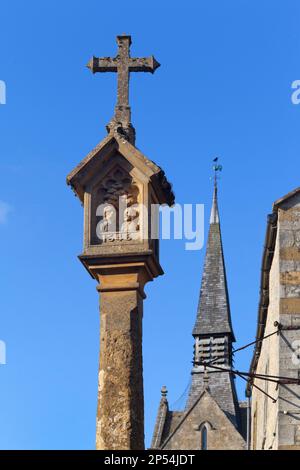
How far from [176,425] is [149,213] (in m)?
51.9

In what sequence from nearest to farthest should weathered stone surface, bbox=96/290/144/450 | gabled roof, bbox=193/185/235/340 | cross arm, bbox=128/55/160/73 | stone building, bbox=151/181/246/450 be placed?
weathered stone surface, bbox=96/290/144/450 → cross arm, bbox=128/55/160/73 → stone building, bbox=151/181/246/450 → gabled roof, bbox=193/185/235/340

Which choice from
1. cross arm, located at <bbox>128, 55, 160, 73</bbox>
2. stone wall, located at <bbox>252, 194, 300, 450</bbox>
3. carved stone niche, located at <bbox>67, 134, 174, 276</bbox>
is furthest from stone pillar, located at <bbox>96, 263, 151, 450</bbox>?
stone wall, located at <bbox>252, 194, 300, 450</bbox>

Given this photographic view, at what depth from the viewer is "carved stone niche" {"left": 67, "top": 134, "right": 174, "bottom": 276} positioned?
38.5ft

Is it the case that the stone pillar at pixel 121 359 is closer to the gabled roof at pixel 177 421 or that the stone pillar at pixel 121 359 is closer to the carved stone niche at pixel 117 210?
the carved stone niche at pixel 117 210

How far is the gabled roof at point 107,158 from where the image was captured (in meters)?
11.8

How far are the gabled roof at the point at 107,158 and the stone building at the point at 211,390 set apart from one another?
155ft

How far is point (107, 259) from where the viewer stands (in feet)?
38.3

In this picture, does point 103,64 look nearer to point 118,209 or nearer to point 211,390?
point 118,209

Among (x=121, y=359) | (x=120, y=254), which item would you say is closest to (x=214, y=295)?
(x=120, y=254)

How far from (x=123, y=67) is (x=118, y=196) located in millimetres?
1346

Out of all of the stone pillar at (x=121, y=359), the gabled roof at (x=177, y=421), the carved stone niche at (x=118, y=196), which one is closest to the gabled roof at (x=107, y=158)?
the carved stone niche at (x=118, y=196)

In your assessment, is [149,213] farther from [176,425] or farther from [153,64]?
[176,425]

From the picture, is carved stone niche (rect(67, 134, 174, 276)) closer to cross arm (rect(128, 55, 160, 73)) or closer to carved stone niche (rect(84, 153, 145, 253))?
carved stone niche (rect(84, 153, 145, 253))
